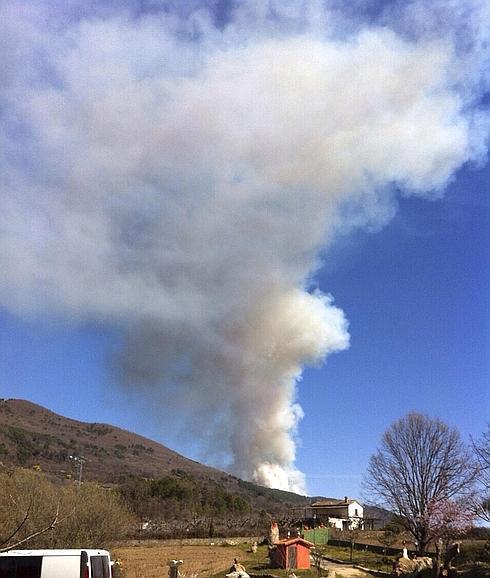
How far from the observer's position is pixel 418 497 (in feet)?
149

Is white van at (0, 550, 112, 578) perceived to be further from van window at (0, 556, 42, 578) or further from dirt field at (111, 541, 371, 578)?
dirt field at (111, 541, 371, 578)

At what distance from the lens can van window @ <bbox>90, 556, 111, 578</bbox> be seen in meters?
16.6

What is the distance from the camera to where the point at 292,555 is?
37875 millimetres

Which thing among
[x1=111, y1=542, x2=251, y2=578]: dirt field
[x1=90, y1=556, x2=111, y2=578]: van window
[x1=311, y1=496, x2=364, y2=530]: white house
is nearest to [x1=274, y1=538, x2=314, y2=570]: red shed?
[x1=111, y1=542, x2=251, y2=578]: dirt field

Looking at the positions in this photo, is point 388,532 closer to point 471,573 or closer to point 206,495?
point 471,573

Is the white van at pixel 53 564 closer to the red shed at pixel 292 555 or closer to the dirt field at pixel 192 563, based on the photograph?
the dirt field at pixel 192 563

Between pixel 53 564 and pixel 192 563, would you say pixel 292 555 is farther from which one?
pixel 53 564

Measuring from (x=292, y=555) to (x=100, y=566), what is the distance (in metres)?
23.8

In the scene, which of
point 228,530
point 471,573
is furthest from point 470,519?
point 228,530

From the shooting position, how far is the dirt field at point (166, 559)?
35219 mm

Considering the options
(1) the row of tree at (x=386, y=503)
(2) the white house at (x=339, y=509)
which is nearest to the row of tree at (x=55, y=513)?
(1) the row of tree at (x=386, y=503)

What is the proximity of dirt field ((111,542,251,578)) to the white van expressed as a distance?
16.2 m

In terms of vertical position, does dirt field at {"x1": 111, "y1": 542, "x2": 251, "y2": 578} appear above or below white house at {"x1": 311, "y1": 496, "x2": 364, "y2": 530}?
below

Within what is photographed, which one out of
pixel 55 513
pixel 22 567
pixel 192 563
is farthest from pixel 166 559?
pixel 22 567
